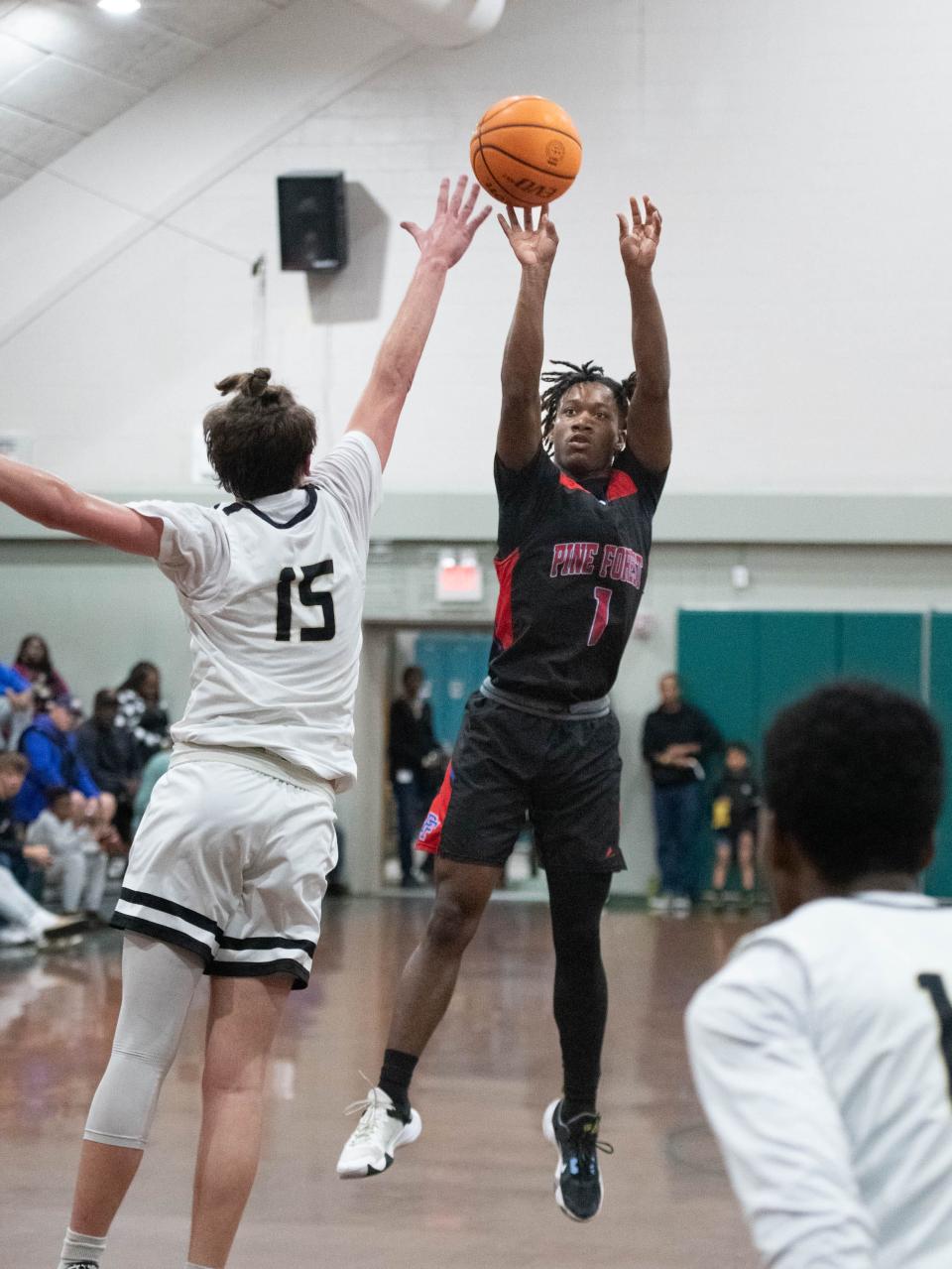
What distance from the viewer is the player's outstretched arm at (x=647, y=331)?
123 inches

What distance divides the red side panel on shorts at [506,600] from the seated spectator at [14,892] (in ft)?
17.3

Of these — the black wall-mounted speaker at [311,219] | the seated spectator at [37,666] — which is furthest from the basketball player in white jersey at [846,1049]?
the black wall-mounted speaker at [311,219]

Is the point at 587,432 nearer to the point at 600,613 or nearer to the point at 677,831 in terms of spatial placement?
the point at 600,613

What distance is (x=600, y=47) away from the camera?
1108cm

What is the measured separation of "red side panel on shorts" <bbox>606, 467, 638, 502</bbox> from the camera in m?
3.34

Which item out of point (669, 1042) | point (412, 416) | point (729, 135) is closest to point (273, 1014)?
point (669, 1042)

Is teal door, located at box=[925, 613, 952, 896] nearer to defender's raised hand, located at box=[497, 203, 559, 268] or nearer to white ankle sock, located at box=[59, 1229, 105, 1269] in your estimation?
defender's raised hand, located at box=[497, 203, 559, 268]

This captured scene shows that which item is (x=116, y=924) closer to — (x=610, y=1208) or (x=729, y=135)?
(x=610, y=1208)

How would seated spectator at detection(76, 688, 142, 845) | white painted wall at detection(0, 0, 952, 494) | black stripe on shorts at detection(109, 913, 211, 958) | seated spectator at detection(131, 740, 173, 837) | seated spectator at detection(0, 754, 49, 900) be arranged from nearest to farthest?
black stripe on shorts at detection(109, 913, 211, 958) < seated spectator at detection(0, 754, 49, 900) < seated spectator at detection(131, 740, 173, 837) < seated spectator at detection(76, 688, 142, 845) < white painted wall at detection(0, 0, 952, 494)

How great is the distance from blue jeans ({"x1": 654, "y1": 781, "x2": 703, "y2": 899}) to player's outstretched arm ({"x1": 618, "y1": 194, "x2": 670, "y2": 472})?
7.72 m

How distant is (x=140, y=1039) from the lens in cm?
257

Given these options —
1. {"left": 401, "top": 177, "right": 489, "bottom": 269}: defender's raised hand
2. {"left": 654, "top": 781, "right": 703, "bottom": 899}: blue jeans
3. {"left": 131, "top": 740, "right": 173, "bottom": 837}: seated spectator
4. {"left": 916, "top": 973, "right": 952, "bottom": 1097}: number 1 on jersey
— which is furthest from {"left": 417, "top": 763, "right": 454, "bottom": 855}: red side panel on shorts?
→ {"left": 654, "top": 781, "right": 703, "bottom": 899}: blue jeans

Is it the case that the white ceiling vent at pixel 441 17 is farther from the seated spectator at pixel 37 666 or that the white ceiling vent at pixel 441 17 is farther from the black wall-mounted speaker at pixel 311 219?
the seated spectator at pixel 37 666

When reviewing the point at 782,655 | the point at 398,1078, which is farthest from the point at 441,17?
the point at 398,1078
